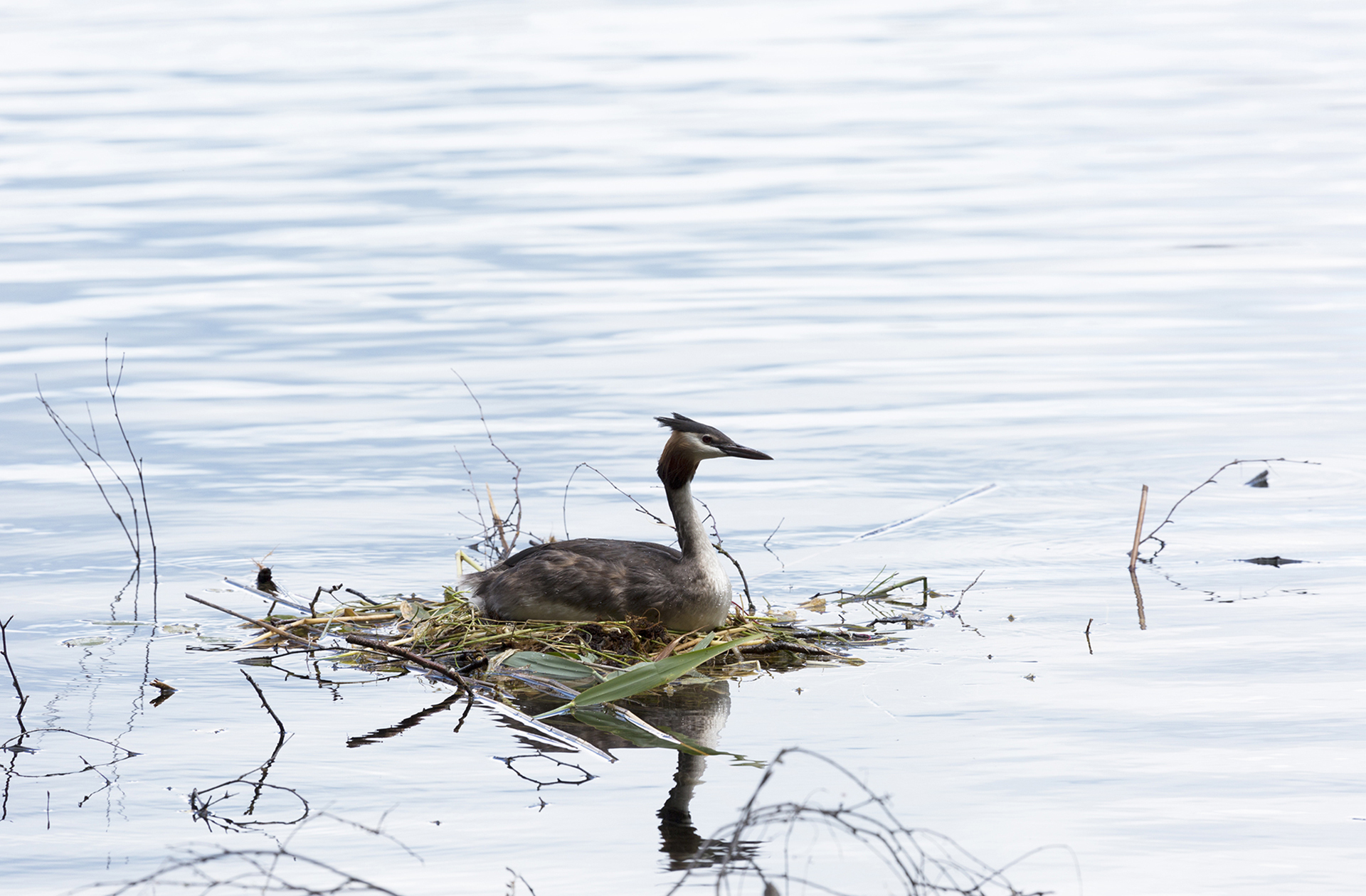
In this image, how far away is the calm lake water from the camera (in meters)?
6.92

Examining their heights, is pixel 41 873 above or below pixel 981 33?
below

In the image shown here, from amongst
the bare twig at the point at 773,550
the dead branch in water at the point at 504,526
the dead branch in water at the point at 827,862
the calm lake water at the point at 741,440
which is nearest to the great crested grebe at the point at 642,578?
the calm lake water at the point at 741,440

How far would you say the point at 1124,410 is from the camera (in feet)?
45.9

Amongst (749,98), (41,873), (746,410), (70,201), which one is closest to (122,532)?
(746,410)

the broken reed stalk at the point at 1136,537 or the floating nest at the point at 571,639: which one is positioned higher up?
the broken reed stalk at the point at 1136,537

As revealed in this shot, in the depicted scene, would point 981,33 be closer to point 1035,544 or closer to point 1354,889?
point 1035,544

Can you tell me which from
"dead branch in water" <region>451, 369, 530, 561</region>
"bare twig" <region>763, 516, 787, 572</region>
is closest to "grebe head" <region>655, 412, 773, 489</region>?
"dead branch in water" <region>451, 369, 530, 561</region>

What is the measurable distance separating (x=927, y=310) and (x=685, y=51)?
2637cm

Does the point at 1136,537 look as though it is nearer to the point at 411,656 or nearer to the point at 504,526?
the point at 504,526

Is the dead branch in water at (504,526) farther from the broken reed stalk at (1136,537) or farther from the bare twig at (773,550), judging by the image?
the broken reed stalk at (1136,537)

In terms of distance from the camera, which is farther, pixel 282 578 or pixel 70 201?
pixel 70 201

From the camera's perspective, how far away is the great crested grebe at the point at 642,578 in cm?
899

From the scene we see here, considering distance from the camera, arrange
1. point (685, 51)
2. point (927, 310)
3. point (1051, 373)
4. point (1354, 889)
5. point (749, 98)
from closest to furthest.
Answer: point (1354, 889) < point (1051, 373) < point (927, 310) < point (749, 98) < point (685, 51)

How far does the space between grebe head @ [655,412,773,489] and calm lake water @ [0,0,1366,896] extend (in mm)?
1081
